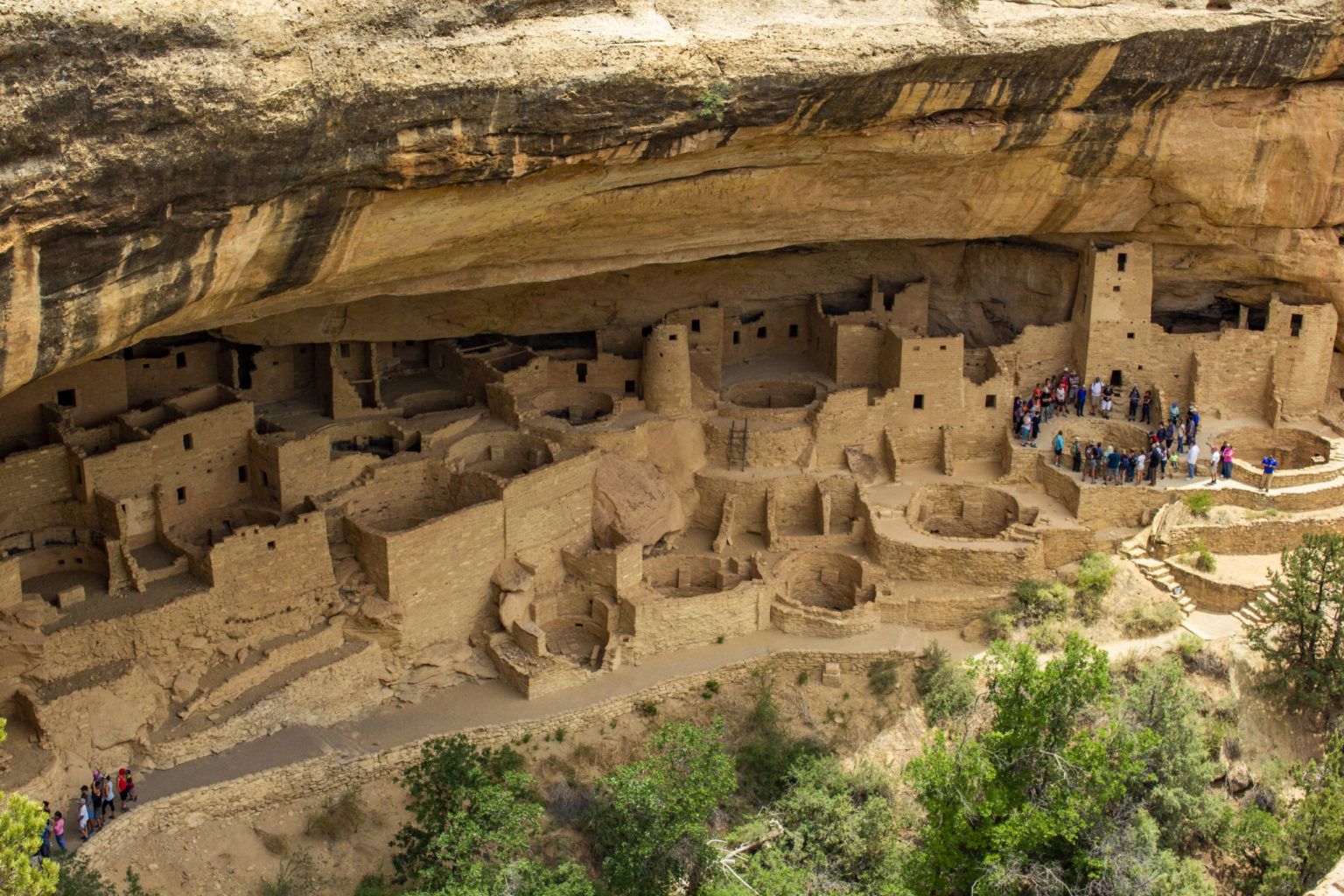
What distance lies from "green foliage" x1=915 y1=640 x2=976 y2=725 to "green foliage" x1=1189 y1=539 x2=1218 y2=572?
3.99 meters

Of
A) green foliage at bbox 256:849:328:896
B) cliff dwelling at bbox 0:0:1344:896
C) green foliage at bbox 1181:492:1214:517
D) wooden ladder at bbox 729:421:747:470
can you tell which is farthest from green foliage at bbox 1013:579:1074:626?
green foliage at bbox 256:849:328:896

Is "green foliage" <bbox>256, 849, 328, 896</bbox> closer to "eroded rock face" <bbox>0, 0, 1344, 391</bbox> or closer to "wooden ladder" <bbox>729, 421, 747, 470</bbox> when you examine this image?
"eroded rock face" <bbox>0, 0, 1344, 391</bbox>

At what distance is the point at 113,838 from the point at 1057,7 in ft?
48.1

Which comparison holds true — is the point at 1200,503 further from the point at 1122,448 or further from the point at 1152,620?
the point at 1152,620

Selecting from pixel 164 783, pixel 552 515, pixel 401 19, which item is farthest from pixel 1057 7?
pixel 164 783

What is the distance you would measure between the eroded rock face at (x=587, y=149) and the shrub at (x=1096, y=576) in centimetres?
553

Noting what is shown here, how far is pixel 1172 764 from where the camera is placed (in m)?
16.8

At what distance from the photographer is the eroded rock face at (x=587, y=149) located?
36.5 ft

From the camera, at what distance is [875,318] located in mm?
24844

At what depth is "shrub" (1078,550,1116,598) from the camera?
20328mm

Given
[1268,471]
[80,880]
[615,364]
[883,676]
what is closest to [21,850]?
[80,880]

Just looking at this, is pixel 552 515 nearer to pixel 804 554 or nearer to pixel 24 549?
pixel 804 554

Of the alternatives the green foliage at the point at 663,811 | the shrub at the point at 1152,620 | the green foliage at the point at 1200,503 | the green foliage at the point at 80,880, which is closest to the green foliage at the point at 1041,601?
the shrub at the point at 1152,620

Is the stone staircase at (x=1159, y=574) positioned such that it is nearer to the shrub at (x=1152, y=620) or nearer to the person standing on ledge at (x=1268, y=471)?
the shrub at (x=1152, y=620)
